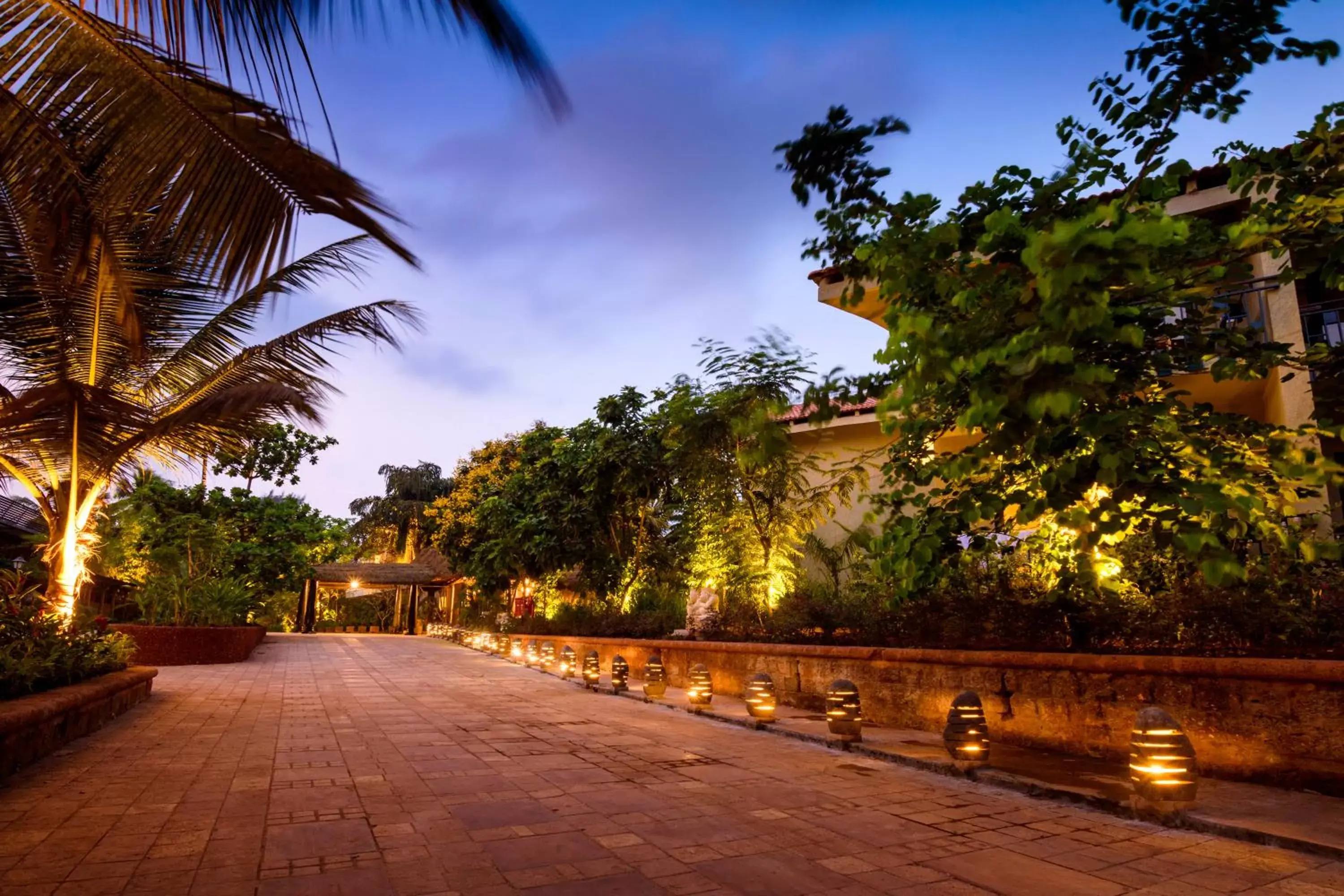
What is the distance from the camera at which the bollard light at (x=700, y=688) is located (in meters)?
10.5

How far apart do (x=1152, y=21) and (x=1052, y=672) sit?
553cm

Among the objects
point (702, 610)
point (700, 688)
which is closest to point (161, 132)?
point (700, 688)

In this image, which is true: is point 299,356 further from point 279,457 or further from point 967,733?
point 279,457

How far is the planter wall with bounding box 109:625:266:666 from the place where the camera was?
16672mm

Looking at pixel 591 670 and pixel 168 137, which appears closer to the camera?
pixel 168 137

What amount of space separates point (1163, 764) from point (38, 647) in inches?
403

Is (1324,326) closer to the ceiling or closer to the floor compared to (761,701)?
closer to the ceiling

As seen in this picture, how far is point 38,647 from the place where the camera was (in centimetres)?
782

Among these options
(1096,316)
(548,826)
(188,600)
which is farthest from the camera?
(188,600)

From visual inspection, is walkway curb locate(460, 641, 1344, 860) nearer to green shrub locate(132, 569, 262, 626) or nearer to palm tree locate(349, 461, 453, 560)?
green shrub locate(132, 569, 262, 626)

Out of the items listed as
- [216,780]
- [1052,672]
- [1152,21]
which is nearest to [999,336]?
[1152,21]

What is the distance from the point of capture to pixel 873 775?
639 centimetres

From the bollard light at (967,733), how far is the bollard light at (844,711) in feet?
3.96

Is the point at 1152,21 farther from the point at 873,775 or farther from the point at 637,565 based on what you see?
the point at 637,565
